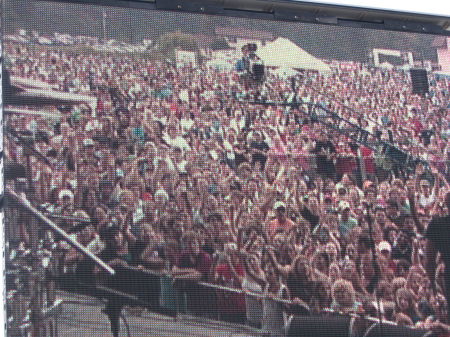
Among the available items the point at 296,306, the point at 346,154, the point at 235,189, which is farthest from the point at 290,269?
the point at 346,154

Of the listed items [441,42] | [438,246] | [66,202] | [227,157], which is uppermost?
[441,42]

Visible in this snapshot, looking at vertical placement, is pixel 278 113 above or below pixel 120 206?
above

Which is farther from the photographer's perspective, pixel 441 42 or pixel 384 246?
pixel 441 42

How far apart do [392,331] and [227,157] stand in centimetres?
223

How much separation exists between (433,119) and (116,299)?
4098 mm

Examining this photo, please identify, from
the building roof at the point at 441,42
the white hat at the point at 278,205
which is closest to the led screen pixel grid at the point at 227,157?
the white hat at the point at 278,205

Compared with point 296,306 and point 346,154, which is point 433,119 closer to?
point 346,154

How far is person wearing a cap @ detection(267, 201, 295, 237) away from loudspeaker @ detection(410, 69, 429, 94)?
7.64 feet

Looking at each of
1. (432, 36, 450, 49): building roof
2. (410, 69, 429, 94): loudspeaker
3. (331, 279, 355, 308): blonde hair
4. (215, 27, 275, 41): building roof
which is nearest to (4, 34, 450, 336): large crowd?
(331, 279, 355, 308): blonde hair

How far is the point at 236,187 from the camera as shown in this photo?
28.5 ft

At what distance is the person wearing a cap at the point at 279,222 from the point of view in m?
8.59

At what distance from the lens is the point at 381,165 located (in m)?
9.34

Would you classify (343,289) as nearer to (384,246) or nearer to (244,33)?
(384,246)

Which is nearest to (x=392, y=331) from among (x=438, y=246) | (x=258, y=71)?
(x=438, y=246)
